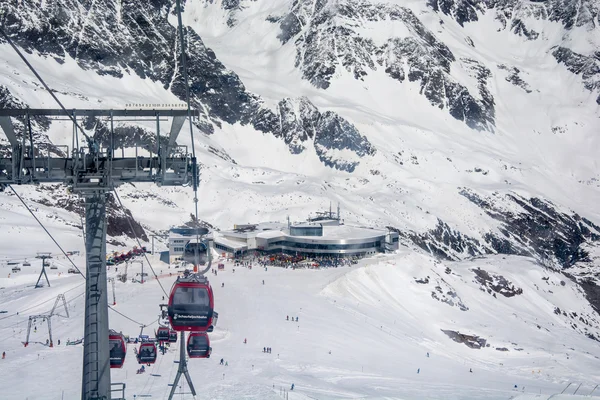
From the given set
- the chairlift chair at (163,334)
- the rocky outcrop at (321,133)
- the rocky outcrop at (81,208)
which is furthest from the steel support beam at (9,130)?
the rocky outcrop at (321,133)

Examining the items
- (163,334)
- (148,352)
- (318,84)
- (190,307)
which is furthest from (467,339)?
(318,84)

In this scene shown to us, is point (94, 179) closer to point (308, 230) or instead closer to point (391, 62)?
point (308, 230)

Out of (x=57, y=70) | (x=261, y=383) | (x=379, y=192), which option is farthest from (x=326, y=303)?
(x=57, y=70)

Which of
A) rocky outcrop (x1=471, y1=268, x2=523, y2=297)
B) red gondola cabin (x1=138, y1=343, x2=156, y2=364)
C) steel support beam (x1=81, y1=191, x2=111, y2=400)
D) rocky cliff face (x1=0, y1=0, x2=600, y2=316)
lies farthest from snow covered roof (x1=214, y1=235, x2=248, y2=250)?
steel support beam (x1=81, y1=191, x2=111, y2=400)

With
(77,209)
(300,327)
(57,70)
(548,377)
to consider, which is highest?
(57,70)

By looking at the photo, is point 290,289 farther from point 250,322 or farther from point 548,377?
point 548,377

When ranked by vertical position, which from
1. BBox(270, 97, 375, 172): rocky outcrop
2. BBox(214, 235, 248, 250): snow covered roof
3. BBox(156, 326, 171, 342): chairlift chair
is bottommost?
BBox(214, 235, 248, 250): snow covered roof

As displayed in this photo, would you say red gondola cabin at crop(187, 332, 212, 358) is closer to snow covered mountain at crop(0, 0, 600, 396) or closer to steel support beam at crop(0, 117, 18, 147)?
steel support beam at crop(0, 117, 18, 147)
